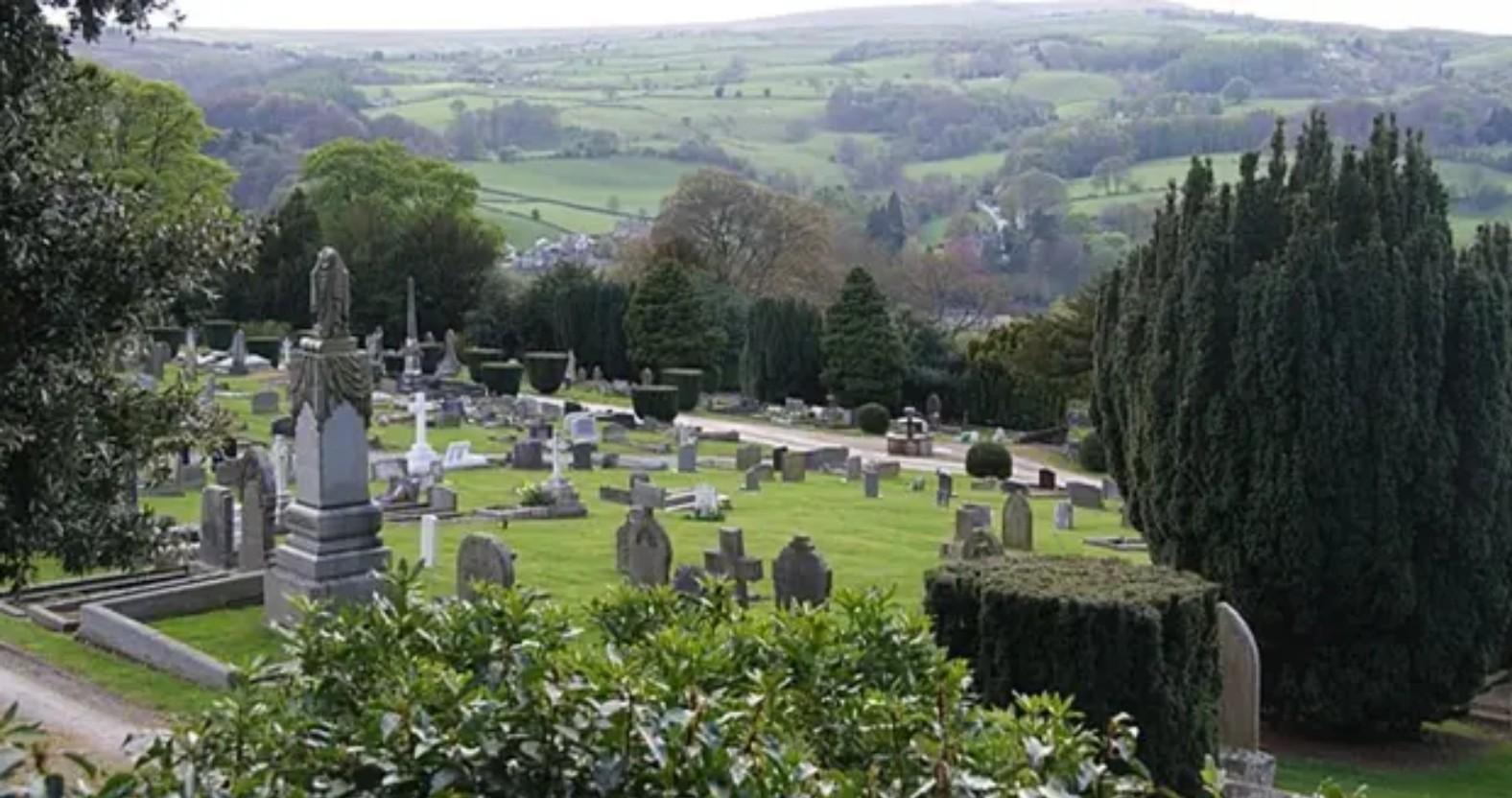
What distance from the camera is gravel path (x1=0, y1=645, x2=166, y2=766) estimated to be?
12523 mm

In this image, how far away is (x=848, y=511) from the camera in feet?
91.1

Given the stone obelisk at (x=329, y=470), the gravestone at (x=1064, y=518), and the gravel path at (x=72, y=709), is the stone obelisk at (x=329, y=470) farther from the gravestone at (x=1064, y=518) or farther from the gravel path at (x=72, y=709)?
the gravestone at (x=1064, y=518)

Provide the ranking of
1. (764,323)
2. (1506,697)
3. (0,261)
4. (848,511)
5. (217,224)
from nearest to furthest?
(0,261) < (217,224) < (1506,697) < (848,511) < (764,323)

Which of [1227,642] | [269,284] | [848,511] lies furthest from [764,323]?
[1227,642]

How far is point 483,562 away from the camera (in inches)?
645

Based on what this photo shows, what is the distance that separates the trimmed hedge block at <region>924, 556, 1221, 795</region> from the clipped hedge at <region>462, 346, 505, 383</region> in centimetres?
3916

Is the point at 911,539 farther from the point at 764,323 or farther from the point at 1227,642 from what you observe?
the point at 764,323

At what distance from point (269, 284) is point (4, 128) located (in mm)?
52294

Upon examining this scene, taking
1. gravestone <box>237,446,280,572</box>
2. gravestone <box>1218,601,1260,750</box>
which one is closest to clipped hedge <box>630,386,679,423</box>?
gravestone <box>237,446,280,572</box>

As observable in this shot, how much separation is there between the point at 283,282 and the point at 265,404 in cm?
2325

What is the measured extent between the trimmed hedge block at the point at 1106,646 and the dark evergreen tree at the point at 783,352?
134 feet

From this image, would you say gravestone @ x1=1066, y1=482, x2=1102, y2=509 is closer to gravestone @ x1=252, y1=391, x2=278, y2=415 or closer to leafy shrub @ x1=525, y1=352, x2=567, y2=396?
gravestone @ x1=252, y1=391, x2=278, y2=415

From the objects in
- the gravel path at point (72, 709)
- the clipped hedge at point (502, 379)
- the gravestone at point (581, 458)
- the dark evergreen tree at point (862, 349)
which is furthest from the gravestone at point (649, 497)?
the dark evergreen tree at point (862, 349)

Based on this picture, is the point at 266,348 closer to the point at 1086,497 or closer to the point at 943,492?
the point at 943,492
